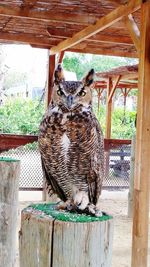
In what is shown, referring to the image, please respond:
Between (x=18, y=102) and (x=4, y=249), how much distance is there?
13.9 metres

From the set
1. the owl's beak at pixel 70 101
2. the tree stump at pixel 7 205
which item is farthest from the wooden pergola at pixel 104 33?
the owl's beak at pixel 70 101

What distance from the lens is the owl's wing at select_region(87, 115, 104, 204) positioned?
77.0 inches

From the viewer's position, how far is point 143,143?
3.67 m

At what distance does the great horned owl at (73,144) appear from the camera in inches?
70.9

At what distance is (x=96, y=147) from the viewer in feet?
6.46

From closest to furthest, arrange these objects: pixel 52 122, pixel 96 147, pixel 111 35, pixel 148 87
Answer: pixel 52 122 < pixel 96 147 < pixel 148 87 < pixel 111 35

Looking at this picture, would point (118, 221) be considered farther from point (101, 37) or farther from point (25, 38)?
point (25, 38)

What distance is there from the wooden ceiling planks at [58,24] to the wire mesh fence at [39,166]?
1.70 metres

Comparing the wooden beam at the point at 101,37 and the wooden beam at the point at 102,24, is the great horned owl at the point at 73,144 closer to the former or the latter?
the wooden beam at the point at 102,24

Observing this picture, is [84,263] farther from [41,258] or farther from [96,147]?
[96,147]

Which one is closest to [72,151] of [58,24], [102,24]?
[102,24]

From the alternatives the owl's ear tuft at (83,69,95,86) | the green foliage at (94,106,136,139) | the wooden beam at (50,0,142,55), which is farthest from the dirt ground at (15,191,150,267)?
the green foliage at (94,106,136,139)

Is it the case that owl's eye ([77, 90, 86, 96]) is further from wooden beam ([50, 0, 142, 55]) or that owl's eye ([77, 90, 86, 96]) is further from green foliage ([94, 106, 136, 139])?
green foliage ([94, 106, 136, 139])

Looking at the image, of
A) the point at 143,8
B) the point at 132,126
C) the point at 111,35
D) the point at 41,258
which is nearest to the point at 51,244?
the point at 41,258
